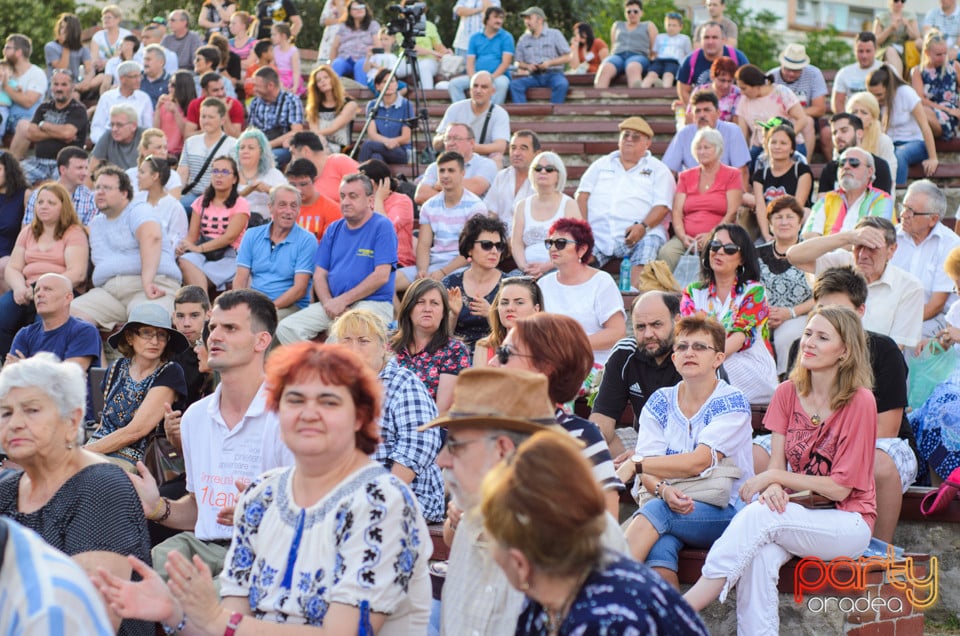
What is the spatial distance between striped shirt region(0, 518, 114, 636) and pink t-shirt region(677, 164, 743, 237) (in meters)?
6.87

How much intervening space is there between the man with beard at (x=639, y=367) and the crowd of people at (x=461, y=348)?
1 centimetres

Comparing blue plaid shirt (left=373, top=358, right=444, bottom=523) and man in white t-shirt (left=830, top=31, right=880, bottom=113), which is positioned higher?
man in white t-shirt (left=830, top=31, right=880, bottom=113)

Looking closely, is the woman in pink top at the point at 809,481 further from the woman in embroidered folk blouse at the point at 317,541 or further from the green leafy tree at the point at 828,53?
the green leafy tree at the point at 828,53

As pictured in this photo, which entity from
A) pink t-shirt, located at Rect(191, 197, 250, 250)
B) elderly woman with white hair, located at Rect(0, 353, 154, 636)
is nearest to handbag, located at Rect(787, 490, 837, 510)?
elderly woman with white hair, located at Rect(0, 353, 154, 636)

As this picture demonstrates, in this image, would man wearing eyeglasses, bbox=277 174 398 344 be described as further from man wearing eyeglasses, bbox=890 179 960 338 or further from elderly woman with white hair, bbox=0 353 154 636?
elderly woman with white hair, bbox=0 353 154 636

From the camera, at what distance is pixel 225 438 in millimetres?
4570

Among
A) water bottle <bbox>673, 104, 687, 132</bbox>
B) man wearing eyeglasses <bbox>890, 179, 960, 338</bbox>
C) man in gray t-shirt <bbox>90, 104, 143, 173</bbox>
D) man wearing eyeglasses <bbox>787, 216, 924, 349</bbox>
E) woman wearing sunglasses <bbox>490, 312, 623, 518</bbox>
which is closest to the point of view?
woman wearing sunglasses <bbox>490, 312, 623, 518</bbox>

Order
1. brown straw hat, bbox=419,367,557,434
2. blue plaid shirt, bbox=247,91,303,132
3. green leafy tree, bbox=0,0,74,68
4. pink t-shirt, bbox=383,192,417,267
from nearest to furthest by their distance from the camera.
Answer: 1. brown straw hat, bbox=419,367,557,434
2. pink t-shirt, bbox=383,192,417,267
3. blue plaid shirt, bbox=247,91,303,132
4. green leafy tree, bbox=0,0,74,68

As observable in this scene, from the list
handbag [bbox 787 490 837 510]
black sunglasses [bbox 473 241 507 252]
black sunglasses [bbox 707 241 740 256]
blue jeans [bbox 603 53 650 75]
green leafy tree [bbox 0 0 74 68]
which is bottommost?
handbag [bbox 787 490 837 510]

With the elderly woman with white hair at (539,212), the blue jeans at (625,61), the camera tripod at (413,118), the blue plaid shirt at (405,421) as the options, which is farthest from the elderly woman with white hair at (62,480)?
the blue jeans at (625,61)

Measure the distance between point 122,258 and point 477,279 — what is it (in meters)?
2.67

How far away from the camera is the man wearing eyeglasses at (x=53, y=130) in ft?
39.9

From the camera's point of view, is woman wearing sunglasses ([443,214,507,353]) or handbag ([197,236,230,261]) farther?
handbag ([197,236,230,261])

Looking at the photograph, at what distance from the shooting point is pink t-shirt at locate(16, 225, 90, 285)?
28.2 ft
